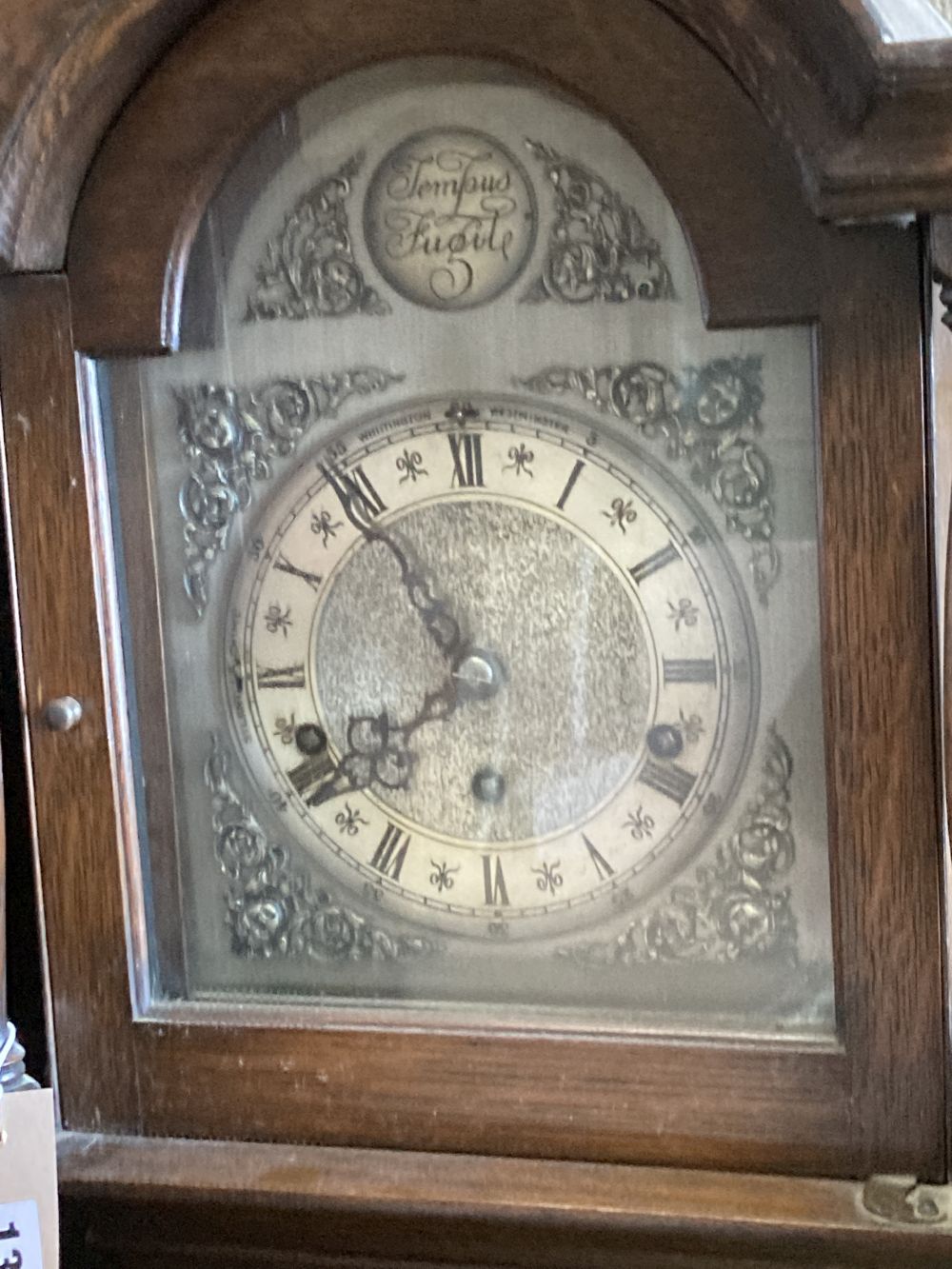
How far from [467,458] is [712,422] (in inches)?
4.9

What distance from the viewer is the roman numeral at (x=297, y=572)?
72 centimetres

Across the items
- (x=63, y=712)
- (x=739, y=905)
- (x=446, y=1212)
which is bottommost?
(x=446, y=1212)

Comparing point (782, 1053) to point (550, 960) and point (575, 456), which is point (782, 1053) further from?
point (575, 456)

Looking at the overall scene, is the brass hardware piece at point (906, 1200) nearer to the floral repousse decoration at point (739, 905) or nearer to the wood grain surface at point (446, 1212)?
the wood grain surface at point (446, 1212)

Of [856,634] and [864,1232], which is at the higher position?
[856,634]

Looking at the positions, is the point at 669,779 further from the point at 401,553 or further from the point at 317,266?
the point at 317,266

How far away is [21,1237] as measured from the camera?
2.20 ft

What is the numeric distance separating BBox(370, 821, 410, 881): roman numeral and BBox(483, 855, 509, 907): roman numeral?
4cm

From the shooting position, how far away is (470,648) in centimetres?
70

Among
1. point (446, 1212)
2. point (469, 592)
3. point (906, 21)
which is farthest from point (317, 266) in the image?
point (446, 1212)

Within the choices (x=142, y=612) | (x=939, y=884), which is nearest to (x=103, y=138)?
(x=142, y=612)

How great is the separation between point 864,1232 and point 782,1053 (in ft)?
0.28

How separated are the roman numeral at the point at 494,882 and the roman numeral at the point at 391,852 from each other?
0.14 ft

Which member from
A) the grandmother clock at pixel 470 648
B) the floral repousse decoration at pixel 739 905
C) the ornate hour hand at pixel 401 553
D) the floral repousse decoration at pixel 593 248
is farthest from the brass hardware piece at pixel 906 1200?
the floral repousse decoration at pixel 593 248
